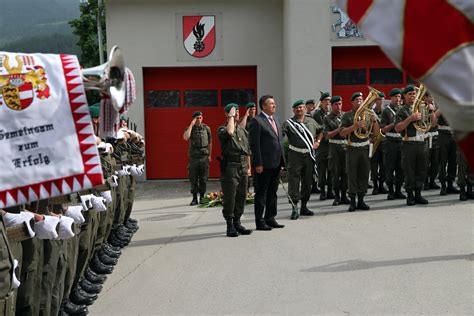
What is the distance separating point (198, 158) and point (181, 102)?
481 centimetres

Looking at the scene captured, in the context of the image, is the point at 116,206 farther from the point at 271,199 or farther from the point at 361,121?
the point at 361,121

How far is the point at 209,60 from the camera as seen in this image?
60.0ft

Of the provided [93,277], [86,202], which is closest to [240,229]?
[93,277]

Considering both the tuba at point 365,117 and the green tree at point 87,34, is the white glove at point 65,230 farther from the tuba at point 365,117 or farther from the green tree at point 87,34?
the green tree at point 87,34

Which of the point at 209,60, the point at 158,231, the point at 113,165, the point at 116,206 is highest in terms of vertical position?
the point at 209,60

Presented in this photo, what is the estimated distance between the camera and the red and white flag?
67.4 inches

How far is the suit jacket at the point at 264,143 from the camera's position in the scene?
9938 mm

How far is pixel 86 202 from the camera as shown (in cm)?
572

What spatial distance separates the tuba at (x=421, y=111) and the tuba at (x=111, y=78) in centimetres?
1012

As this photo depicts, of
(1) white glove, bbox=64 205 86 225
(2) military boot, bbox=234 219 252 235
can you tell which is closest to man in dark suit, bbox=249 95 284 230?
(2) military boot, bbox=234 219 252 235

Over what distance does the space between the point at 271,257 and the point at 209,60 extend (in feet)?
35.7

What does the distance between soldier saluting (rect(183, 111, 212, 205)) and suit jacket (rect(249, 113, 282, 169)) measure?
4254 mm

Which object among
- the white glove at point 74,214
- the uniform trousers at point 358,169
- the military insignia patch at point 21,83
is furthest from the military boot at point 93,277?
the uniform trousers at point 358,169

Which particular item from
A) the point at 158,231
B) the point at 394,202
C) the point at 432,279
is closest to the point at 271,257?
the point at 432,279
